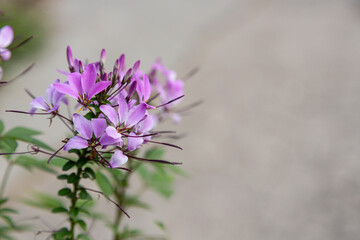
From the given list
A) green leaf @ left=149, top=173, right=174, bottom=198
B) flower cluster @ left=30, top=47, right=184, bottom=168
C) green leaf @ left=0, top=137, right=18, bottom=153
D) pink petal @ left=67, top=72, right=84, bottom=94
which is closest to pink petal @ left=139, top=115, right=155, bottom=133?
flower cluster @ left=30, top=47, right=184, bottom=168

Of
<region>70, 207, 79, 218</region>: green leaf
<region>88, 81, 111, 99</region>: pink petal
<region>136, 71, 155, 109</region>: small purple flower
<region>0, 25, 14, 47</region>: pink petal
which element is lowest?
<region>70, 207, 79, 218</region>: green leaf

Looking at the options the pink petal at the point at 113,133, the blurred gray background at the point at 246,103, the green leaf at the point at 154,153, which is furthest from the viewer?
the blurred gray background at the point at 246,103

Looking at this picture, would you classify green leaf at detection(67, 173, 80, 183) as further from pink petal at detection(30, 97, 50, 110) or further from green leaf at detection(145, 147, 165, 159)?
green leaf at detection(145, 147, 165, 159)

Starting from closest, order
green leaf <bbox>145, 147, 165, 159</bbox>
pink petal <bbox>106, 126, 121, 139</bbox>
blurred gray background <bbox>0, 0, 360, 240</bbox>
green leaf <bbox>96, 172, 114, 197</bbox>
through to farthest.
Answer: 1. pink petal <bbox>106, 126, 121, 139</bbox>
2. green leaf <bbox>96, 172, 114, 197</bbox>
3. green leaf <bbox>145, 147, 165, 159</bbox>
4. blurred gray background <bbox>0, 0, 360, 240</bbox>

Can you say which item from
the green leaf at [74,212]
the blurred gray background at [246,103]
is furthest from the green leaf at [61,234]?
the blurred gray background at [246,103]

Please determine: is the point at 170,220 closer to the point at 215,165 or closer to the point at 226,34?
the point at 215,165

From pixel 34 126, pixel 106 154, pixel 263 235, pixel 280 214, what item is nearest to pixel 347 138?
pixel 280 214

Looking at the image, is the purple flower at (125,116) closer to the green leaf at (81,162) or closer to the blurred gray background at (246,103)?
the green leaf at (81,162)
